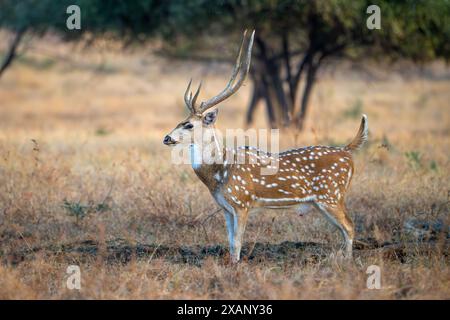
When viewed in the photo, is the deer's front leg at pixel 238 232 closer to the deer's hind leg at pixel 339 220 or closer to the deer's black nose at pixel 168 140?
the deer's hind leg at pixel 339 220

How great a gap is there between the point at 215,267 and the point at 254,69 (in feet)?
45.3

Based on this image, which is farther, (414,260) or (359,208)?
(359,208)

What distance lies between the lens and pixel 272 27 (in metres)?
17.3

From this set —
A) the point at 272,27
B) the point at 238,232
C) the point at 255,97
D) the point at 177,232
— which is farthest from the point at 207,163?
the point at 255,97

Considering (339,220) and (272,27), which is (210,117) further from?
(272,27)

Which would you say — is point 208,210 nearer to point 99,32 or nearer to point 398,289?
point 398,289

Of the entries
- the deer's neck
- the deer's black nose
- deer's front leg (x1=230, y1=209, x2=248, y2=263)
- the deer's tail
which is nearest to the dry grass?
deer's front leg (x1=230, y1=209, x2=248, y2=263)

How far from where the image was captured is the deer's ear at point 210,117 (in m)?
7.76

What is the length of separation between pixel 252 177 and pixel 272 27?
33.1 ft

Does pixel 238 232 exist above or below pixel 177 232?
above

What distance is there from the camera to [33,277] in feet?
22.7

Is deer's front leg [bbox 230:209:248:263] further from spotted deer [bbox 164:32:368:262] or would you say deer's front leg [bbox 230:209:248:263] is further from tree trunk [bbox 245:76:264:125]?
tree trunk [bbox 245:76:264:125]

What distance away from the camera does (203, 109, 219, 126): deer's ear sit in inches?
305
